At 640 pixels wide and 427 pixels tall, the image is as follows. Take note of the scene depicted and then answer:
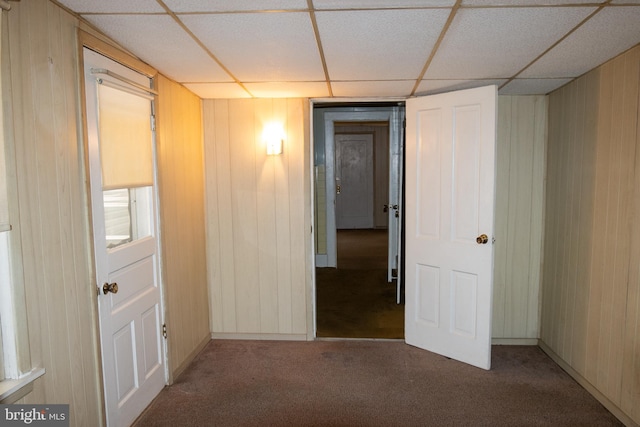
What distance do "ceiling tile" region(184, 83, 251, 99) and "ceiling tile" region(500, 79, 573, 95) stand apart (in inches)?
82.3

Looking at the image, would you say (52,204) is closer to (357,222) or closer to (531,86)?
(531,86)

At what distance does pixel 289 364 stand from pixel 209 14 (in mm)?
2601

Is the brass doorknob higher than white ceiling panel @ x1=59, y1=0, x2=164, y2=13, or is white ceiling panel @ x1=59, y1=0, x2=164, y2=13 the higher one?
white ceiling panel @ x1=59, y1=0, x2=164, y2=13

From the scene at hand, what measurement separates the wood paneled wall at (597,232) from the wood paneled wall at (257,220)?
2059mm

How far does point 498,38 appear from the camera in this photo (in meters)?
2.20

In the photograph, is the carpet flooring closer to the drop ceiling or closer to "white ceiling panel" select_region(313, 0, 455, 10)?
the drop ceiling

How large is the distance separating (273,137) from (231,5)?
6.34ft

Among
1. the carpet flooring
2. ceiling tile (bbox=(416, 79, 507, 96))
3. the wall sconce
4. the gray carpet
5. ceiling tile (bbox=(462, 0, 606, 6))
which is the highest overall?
ceiling tile (bbox=(462, 0, 606, 6))

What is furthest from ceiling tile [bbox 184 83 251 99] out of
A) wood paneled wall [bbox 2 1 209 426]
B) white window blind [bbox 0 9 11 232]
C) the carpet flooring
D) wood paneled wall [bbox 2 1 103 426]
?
the carpet flooring

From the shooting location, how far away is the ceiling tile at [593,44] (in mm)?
1957

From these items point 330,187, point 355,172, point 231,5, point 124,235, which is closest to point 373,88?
point 231,5

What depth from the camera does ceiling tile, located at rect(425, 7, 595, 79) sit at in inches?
74.8

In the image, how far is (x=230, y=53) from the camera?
242 cm

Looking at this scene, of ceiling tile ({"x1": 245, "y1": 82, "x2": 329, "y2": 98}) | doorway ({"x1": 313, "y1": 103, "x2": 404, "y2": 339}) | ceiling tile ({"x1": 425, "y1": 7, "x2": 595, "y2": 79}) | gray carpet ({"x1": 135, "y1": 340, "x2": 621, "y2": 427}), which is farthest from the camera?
doorway ({"x1": 313, "y1": 103, "x2": 404, "y2": 339})
